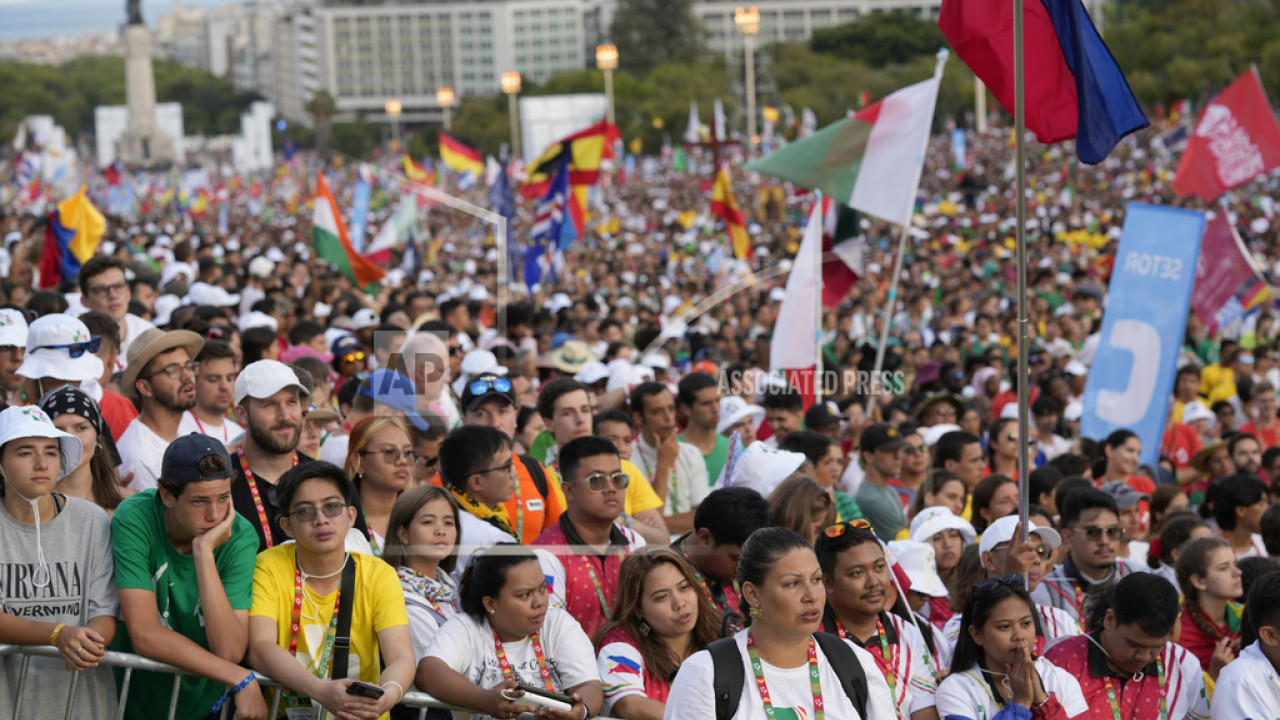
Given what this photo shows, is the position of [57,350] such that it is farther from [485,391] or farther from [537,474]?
[537,474]

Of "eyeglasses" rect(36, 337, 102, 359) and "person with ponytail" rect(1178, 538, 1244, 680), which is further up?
"eyeglasses" rect(36, 337, 102, 359)

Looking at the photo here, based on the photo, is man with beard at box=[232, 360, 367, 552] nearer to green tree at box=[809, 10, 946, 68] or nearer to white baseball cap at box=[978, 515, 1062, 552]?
white baseball cap at box=[978, 515, 1062, 552]

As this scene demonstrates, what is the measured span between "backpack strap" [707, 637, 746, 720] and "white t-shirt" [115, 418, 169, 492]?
108 inches

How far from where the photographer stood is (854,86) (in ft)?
215

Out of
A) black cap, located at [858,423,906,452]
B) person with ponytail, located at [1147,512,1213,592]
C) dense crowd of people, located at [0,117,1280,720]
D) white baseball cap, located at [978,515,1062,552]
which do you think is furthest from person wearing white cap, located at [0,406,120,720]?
person with ponytail, located at [1147,512,1213,592]

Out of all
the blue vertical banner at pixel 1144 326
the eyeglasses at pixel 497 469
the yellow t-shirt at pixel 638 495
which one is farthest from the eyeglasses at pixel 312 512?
the blue vertical banner at pixel 1144 326

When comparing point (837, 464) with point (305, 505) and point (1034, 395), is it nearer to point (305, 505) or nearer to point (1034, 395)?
point (305, 505)

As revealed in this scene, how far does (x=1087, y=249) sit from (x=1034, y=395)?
1303 cm

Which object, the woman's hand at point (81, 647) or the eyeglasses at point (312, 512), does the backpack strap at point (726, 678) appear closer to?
the eyeglasses at point (312, 512)

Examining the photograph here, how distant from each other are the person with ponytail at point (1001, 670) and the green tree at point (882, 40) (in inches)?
3531

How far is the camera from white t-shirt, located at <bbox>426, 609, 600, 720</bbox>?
4.58m

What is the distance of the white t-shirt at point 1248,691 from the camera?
4.62 m

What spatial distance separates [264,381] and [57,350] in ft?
4.11

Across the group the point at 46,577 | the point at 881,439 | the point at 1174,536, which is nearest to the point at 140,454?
the point at 46,577
